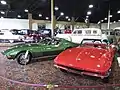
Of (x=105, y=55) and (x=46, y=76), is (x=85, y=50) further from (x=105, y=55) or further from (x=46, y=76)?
(x=46, y=76)

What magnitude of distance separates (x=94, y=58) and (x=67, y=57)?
77cm

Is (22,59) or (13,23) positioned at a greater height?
(13,23)

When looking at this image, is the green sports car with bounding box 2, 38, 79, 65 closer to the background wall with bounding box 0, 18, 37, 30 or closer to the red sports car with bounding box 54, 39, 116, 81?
the red sports car with bounding box 54, 39, 116, 81

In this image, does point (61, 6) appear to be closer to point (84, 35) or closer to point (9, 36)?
point (9, 36)

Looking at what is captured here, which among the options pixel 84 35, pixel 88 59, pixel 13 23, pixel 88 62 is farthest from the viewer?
pixel 13 23

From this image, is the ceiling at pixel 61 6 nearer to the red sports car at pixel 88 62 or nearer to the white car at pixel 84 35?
the white car at pixel 84 35

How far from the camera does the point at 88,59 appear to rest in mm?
4520

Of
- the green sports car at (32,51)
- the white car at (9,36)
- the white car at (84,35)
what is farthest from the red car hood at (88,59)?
the white car at (9,36)

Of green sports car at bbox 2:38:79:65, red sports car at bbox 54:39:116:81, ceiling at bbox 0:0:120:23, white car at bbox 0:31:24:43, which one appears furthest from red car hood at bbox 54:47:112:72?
ceiling at bbox 0:0:120:23

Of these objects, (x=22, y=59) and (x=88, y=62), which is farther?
(x=22, y=59)

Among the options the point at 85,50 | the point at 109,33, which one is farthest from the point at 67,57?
the point at 109,33

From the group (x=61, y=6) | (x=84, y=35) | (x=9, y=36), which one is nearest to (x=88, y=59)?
(x=84, y=35)

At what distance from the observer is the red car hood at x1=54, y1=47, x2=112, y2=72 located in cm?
415

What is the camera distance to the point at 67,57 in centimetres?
481
